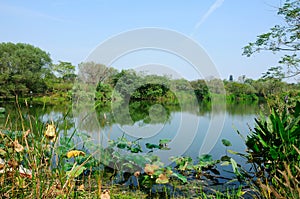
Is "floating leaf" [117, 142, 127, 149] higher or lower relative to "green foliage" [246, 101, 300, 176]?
lower

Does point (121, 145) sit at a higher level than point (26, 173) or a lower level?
lower

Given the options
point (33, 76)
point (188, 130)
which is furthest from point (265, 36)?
point (33, 76)

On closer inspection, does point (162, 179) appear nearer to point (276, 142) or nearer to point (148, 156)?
point (148, 156)

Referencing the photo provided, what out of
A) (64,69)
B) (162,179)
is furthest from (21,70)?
(162,179)

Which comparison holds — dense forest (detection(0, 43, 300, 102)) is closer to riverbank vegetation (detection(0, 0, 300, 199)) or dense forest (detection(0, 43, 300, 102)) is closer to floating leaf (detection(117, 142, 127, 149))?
riverbank vegetation (detection(0, 0, 300, 199))

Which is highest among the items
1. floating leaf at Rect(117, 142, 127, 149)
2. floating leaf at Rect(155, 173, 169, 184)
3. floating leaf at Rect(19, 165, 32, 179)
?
floating leaf at Rect(19, 165, 32, 179)

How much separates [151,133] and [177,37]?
82.7 inches

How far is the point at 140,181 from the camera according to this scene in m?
2.31

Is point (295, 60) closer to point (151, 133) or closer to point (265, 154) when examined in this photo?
point (151, 133)

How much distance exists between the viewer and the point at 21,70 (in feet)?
56.3

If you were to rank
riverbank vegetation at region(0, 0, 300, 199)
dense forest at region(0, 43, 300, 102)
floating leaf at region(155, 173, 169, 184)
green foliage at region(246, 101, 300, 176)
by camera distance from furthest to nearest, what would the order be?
dense forest at region(0, 43, 300, 102) < floating leaf at region(155, 173, 169, 184) < green foliage at region(246, 101, 300, 176) < riverbank vegetation at region(0, 0, 300, 199)

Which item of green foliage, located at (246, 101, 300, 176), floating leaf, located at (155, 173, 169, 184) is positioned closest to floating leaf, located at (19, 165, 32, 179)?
floating leaf, located at (155, 173, 169, 184)

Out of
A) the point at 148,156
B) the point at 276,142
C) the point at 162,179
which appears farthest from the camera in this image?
the point at 148,156

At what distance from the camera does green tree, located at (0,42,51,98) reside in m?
15.9
